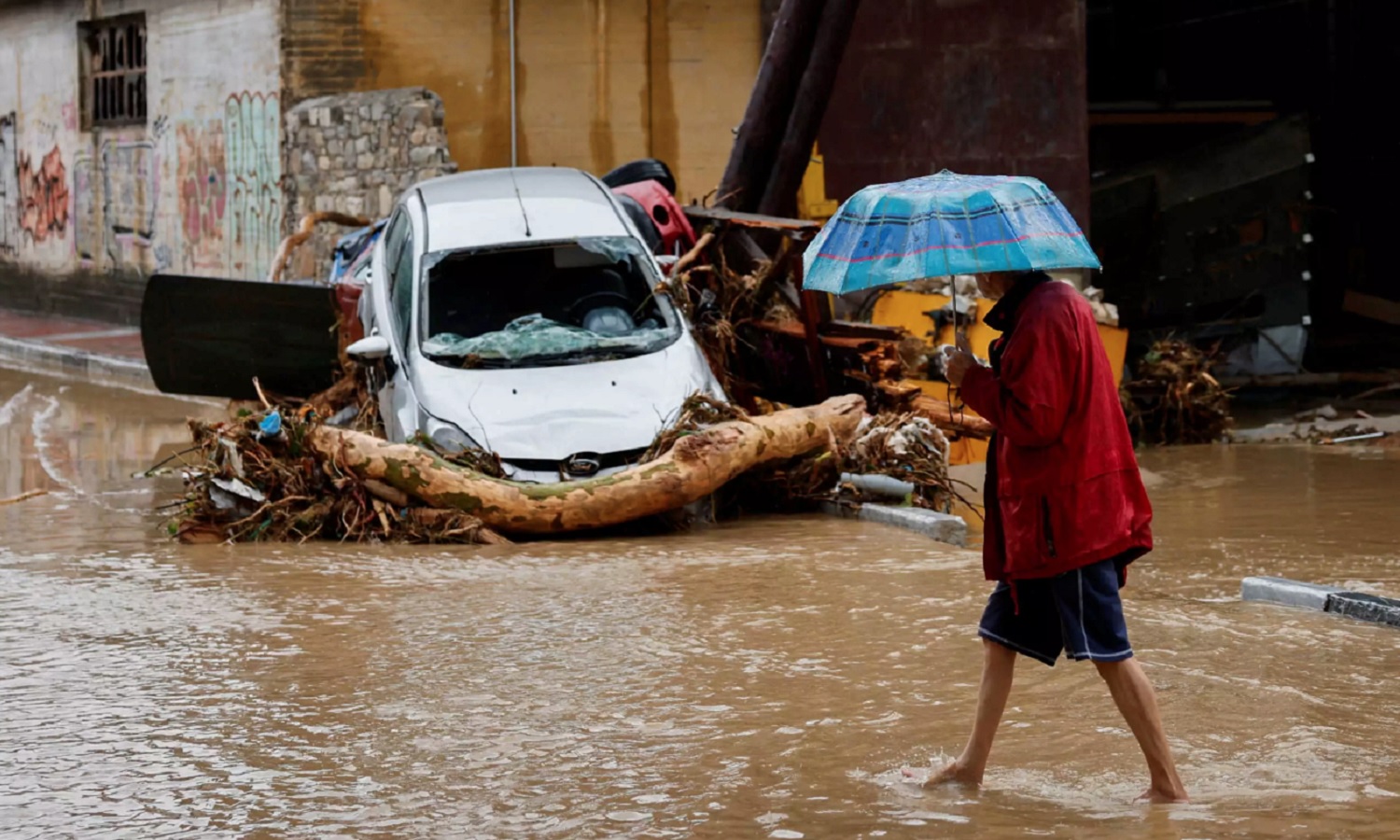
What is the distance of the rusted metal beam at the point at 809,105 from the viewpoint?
1527 centimetres

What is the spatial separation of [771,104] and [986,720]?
10.9 metres

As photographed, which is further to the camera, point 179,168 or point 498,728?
point 179,168

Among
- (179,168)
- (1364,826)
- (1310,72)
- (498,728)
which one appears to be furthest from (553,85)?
(1364,826)

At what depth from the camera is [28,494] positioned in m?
11.6

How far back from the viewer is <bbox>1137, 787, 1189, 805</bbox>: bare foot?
4.83 meters

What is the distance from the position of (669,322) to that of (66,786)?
631 centimetres

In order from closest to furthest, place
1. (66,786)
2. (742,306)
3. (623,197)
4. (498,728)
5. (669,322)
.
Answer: (66,786), (498,728), (669,322), (742,306), (623,197)

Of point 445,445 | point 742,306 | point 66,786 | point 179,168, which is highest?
point 179,168

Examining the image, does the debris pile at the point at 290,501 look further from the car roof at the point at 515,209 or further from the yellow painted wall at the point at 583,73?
the yellow painted wall at the point at 583,73

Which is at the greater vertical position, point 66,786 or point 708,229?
point 708,229

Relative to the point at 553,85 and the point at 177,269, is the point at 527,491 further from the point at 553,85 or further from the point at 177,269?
the point at 177,269

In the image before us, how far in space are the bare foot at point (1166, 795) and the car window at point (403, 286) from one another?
6.78 meters

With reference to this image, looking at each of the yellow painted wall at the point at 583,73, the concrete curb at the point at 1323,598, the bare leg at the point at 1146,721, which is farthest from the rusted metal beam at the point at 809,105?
the bare leg at the point at 1146,721

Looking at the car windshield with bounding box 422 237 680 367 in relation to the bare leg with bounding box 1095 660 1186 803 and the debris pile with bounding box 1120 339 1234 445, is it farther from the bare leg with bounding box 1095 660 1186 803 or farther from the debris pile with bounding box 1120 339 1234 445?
the bare leg with bounding box 1095 660 1186 803
